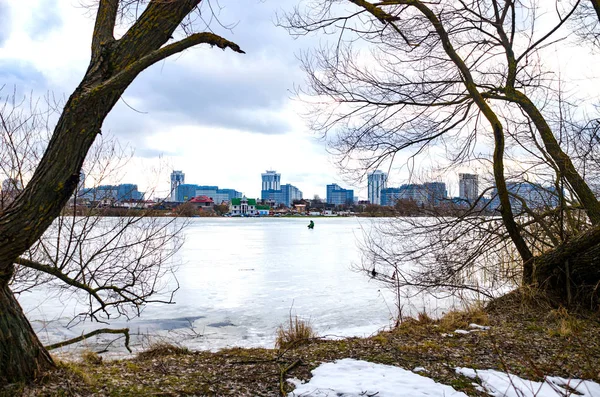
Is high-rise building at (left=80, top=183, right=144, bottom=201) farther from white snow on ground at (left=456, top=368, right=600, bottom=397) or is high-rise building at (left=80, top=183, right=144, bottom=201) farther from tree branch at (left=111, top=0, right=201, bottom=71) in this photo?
white snow on ground at (left=456, top=368, right=600, bottom=397)

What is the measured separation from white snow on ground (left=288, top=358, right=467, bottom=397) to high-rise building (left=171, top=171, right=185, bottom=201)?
3.89 metres

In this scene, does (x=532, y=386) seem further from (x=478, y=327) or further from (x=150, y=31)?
(x=150, y=31)

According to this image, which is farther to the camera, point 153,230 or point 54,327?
point 54,327

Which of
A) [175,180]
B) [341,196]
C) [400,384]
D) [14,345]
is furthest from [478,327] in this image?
[341,196]

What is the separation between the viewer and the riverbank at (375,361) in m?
3.72

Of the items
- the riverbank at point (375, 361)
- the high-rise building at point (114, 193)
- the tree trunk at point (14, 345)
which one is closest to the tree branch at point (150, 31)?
the tree trunk at point (14, 345)

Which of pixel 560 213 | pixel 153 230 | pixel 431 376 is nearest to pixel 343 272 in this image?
pixel 560 213

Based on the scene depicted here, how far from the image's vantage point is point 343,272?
18.0 metres

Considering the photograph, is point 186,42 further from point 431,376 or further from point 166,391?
point 431,376

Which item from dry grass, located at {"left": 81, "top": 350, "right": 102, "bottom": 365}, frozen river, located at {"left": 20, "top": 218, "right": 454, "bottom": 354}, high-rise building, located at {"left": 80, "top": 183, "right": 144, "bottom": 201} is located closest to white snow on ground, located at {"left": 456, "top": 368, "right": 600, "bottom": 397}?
frozen river, located at {"left": 20, "top": 218, "right": 454, "bottom": 354}

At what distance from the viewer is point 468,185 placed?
8.59 metres

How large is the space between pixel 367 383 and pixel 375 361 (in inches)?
29.4

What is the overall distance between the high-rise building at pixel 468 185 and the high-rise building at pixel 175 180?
5.10 meters

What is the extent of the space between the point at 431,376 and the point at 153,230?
462 cm
